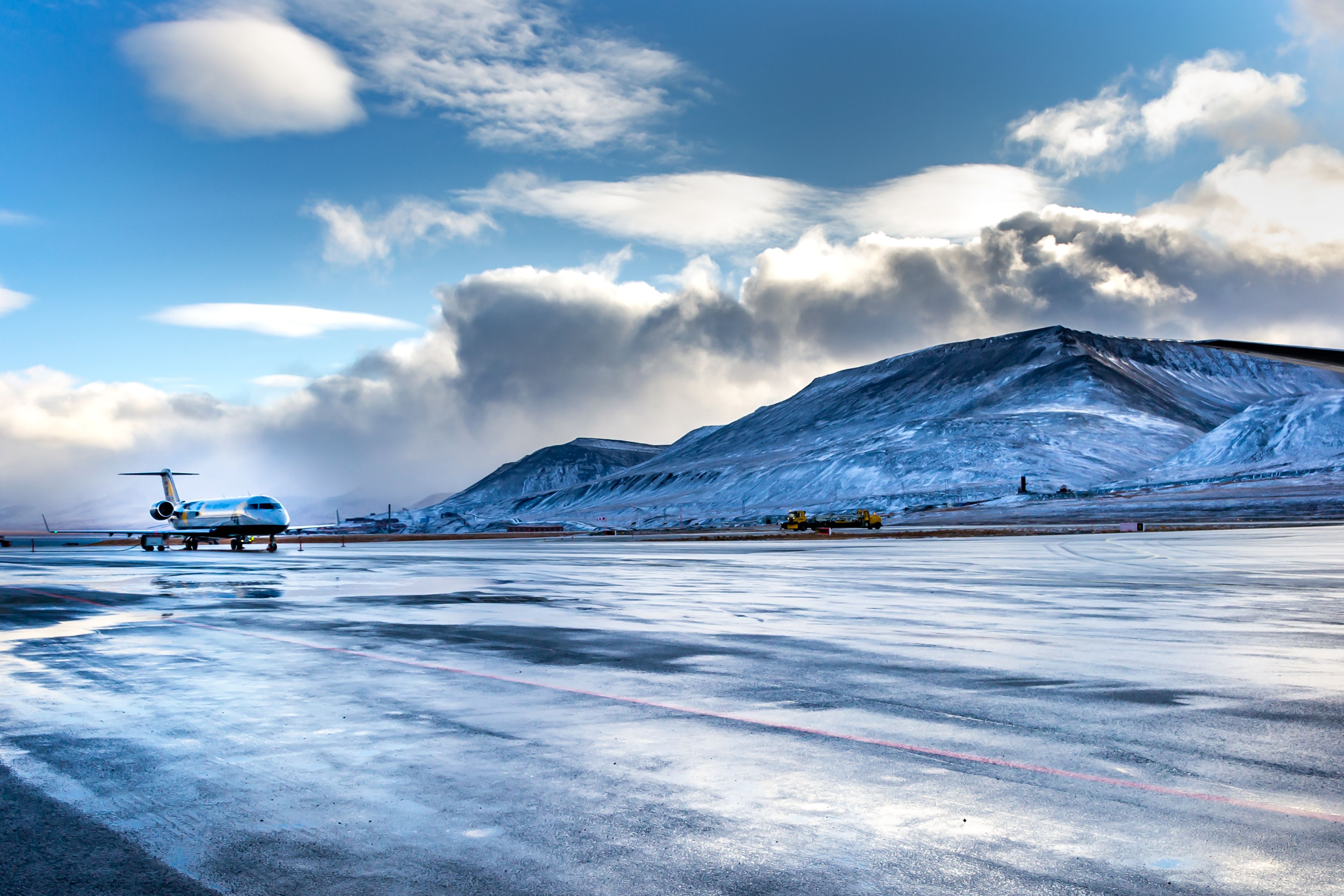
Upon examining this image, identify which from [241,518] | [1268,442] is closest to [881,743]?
[241,518]

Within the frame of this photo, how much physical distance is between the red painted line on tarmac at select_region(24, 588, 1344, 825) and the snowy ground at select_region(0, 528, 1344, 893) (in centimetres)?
6

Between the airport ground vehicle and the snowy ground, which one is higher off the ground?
the snowy ground

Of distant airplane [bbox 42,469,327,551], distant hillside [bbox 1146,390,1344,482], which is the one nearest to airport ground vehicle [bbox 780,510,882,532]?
distant airplane [bbox 42,469,327,551]

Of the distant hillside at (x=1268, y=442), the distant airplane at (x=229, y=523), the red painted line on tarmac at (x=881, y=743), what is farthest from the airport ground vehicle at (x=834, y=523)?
the red painted line on tarmac at (x=881, y=743)

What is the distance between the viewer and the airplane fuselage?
70500mm

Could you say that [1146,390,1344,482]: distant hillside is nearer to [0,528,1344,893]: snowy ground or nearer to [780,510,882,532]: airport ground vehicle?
[780,510,882,532]: airport ground vehicle

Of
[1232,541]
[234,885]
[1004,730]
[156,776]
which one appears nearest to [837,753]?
[1004,730]

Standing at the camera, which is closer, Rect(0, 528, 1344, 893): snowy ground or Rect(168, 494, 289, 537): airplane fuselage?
Rect(0, 528, 1344, 893): snowy ground

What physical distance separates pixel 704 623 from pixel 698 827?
1223 centimetres

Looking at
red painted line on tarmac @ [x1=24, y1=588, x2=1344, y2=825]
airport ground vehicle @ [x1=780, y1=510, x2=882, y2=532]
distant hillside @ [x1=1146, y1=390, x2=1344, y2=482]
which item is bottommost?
airport ground vehicle @ [x1=780, y1=510, x2=882, y2=532]

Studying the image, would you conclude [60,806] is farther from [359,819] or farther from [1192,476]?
[1192,476]

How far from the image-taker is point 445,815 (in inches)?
258

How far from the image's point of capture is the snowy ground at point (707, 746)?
566cm

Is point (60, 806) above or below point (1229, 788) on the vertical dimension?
above
